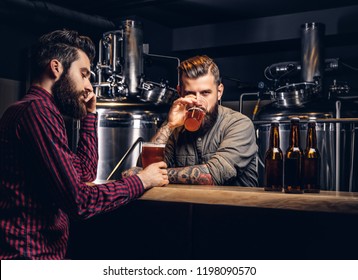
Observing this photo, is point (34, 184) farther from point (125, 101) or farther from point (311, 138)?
point (125, 101)

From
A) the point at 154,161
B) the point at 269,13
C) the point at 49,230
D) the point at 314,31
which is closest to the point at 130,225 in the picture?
the point at 154,161

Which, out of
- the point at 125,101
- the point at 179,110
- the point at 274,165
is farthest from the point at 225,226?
the point at 125,101

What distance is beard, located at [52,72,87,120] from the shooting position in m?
1.93

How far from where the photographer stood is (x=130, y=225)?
212cm

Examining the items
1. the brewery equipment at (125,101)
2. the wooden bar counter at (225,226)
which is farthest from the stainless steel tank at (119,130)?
the wooden bar counter at (225,226)

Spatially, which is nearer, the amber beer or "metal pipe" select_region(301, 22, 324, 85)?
the amber beer

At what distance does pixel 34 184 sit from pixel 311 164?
110 cm

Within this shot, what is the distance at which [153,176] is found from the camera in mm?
2012

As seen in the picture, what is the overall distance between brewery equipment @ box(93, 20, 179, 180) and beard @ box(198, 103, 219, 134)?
208cm

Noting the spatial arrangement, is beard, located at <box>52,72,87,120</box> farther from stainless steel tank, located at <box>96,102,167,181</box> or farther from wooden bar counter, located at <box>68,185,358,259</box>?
stainless steel tank, located at <box>96,102,167,181</box>

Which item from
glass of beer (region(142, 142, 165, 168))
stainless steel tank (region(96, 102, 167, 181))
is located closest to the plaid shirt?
glass of beer (region(142, 142, 165, 168))

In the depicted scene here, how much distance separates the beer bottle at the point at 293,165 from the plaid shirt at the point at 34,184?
758 mm
